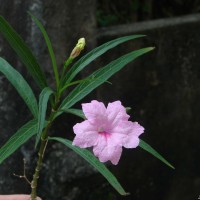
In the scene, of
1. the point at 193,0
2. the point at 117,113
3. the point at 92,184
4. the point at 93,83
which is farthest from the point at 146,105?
the point at 117,113

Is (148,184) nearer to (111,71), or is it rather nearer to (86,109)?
(111,71)

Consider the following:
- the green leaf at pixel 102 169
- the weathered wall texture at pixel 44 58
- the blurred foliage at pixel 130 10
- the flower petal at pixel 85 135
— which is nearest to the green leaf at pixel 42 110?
the flower petal at pixel 85 135

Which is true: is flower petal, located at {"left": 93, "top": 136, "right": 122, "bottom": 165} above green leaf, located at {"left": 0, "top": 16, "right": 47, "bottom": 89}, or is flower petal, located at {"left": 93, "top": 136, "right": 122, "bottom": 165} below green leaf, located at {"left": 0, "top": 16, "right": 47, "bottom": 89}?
below

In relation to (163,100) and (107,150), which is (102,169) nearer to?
(107,150)

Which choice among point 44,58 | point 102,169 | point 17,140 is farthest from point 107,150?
point 44,58

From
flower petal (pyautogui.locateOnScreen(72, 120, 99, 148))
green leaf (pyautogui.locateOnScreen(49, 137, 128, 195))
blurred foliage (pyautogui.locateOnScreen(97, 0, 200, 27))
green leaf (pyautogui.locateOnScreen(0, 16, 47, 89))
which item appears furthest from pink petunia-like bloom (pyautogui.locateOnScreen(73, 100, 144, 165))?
blurred foliage (pyautogui.locateOnScreen(97, 0, 200, 27))

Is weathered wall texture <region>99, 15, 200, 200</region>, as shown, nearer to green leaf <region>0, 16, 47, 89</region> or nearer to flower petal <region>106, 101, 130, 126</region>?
green leaf <region>0, 16, 47, 89</region>

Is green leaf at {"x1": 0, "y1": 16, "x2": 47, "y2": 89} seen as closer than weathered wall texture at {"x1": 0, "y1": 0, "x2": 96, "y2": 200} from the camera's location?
Yes

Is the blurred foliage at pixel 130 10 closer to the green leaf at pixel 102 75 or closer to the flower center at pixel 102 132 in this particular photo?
the green leaf at pixel 102 75
